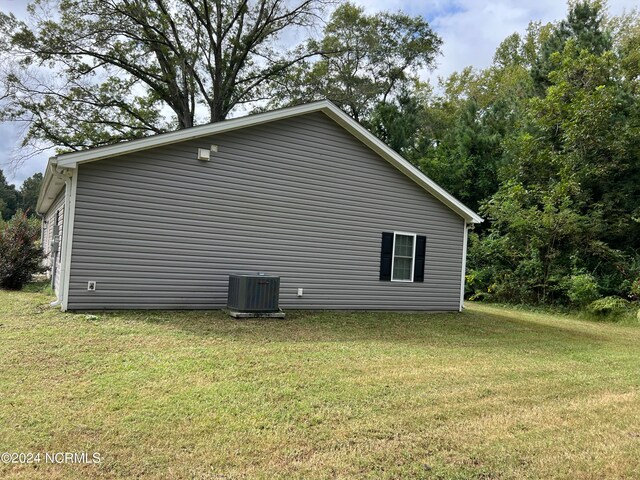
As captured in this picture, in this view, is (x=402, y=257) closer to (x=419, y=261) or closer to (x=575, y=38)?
(x=419, y=261)

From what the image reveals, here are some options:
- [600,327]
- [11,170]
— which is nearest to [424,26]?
[600,327]

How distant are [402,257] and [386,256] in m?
0.48

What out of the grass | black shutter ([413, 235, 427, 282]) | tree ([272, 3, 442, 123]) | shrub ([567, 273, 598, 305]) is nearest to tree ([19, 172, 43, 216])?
tree ([272, 3, 442, 123])

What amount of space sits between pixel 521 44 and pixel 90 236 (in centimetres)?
2774

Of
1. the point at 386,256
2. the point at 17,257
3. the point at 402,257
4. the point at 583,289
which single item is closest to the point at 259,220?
the point at 386,256

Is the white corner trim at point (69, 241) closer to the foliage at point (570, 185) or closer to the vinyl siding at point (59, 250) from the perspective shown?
the vinyl siding at point (59, 250)

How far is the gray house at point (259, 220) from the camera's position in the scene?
23.7ft

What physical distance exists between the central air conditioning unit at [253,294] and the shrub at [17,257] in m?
→ 6.14

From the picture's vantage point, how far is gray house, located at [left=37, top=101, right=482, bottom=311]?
7.21 meters

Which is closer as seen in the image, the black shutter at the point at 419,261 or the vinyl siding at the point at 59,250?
the vinyl siding at the point at 59,250

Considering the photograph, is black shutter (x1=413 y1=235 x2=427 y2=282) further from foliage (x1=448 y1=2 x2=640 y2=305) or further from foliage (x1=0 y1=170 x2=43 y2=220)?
foliage (x1=0 y1=170 x2=43 y2=220)

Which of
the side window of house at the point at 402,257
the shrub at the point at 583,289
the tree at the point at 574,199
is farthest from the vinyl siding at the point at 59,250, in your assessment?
the shrub at the point at 583,289

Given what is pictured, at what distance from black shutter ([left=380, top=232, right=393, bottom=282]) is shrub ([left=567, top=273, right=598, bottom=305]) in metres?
5.89

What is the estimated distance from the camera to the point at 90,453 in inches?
106
